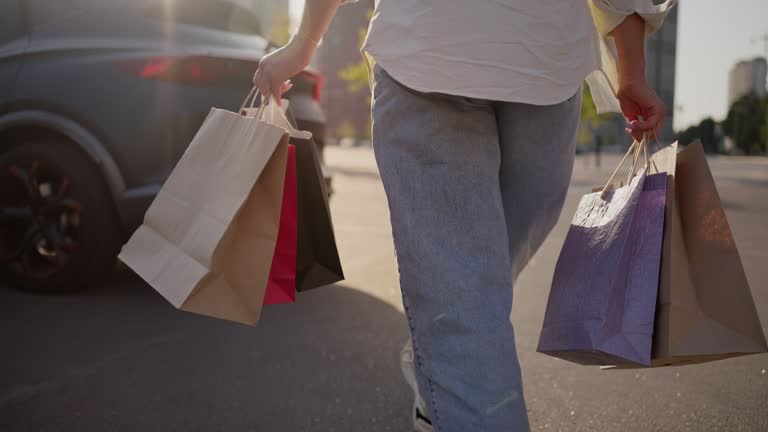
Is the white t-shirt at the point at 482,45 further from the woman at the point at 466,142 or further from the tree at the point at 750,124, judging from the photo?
the tree at the point at 750,124

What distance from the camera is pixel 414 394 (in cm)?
239

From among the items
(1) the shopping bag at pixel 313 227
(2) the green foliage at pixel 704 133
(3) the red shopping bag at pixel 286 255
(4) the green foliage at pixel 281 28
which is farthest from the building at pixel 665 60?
(3) the red shopping bag at pixel 286 255

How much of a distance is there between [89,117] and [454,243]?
2.72 meters

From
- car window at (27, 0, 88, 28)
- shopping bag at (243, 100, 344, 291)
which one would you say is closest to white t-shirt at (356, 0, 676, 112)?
shopping bag at (243, 100, 344, 291)

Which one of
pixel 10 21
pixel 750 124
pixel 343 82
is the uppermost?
pixel 10 21

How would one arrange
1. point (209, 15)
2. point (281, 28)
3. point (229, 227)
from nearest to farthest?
point (229, 227), point (209, 15), point (281, 28)

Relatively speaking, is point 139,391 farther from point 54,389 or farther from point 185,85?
point 185,85

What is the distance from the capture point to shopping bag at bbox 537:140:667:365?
4.43 ft

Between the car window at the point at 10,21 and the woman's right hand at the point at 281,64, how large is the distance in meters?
2.67

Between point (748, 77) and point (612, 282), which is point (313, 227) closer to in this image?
point (612, 282)

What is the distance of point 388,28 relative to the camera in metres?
1.34

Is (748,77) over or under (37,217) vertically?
under

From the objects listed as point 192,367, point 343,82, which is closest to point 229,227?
point 192,367

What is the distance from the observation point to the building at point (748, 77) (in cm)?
8075
